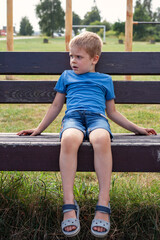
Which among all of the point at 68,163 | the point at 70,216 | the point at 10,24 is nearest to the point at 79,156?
the point at 68,163

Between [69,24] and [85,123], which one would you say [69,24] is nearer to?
[69,24]

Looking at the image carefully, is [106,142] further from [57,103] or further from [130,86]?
[130,86]

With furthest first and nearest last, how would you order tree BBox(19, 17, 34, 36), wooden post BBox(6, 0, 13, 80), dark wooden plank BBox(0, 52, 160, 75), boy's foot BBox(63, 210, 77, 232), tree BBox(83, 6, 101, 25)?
1. tree BBox(19, 17, 34, 36)
2. tree BBox(83, 6, 101, 25)
3. wooden post BBox(6, 0, 13, 80)
4. dark wooden plank BBox(0, 52, 160, 75)
5. boy's foot BBox(63, 210, 77, 232)

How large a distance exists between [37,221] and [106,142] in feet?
2.09

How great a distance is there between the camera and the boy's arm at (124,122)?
224 cm

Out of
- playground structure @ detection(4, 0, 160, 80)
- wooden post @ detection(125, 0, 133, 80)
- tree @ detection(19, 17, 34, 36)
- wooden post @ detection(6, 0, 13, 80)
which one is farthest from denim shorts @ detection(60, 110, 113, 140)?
tree @ detection(19, 17, 34, 36)

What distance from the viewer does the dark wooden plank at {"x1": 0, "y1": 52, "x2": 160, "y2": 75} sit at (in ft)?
8.38

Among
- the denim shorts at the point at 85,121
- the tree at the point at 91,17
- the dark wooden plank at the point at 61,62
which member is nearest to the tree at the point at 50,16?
the tree at the point at 91,17

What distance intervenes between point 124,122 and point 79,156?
1.83ft

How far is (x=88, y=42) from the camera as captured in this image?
2.23 meters

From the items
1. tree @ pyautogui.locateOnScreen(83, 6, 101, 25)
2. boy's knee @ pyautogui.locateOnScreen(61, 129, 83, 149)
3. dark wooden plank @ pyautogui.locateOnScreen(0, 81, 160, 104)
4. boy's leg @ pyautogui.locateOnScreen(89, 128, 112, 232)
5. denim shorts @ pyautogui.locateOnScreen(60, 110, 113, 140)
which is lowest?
boy's leg @ pyautogui.locateOnScreen(89, 128, 112, 232)

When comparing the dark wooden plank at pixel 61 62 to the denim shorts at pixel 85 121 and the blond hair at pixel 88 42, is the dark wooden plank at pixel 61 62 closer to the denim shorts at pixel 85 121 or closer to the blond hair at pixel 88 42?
the blond hair at pixel 88 42

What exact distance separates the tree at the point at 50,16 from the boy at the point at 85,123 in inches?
2786

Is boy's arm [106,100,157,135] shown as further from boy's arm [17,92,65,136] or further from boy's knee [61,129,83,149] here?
boy's knee [61,129,83,149]
